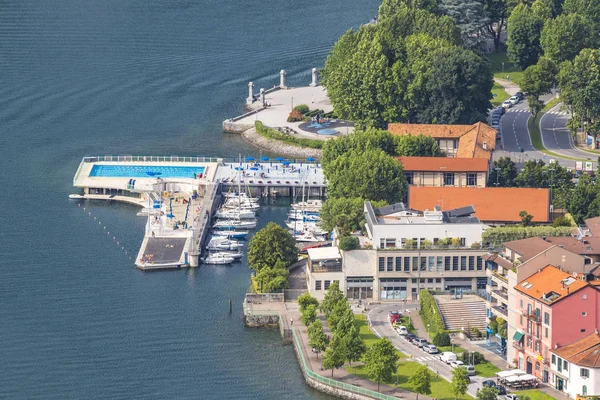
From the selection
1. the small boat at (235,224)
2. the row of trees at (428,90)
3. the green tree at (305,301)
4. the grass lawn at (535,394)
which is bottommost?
the grass lawn at (535,394)

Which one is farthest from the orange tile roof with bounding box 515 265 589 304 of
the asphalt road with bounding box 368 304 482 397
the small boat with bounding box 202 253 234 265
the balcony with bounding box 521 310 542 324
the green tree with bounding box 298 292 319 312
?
the small boat with bounding box 202 253 234 265

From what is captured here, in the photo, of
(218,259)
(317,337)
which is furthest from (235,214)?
(317,337)

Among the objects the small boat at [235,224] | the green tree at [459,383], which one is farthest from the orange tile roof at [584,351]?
the small boat at [235,224]

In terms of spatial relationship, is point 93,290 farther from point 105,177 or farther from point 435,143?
point 435,143

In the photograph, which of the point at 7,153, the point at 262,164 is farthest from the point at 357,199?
the point at 7,153

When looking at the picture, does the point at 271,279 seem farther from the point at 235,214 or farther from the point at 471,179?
the point at 471,179

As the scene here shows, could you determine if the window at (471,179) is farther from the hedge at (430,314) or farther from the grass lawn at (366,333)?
the grass lawn at (366,333)
